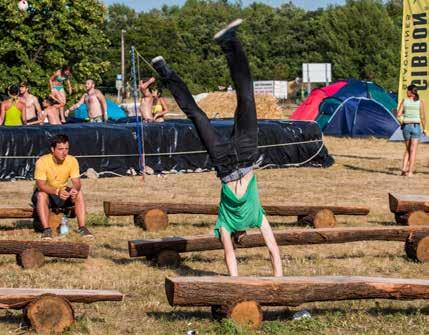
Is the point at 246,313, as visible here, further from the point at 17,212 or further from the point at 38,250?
the point at 17,212

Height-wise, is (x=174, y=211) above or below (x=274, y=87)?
above

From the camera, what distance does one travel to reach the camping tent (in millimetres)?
27375

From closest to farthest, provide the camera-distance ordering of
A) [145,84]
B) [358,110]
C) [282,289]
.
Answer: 1. [282,289]
2. [145,84]
3. [358,110]

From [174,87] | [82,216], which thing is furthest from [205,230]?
[174,87]

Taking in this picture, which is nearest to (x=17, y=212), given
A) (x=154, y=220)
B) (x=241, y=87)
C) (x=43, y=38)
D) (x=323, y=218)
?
(x=154, y=220)

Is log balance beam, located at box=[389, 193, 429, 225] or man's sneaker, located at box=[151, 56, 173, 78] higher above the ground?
man's sneaker, located at box=[151, 56, 173, 78]

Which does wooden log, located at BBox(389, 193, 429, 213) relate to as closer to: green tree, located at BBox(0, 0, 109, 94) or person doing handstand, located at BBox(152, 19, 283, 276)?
person doing handstand, located at BBox(152, 19, 283, 276)

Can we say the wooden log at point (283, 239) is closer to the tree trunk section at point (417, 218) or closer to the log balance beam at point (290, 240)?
the log balance beam at point (290, 240)

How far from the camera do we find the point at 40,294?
6.35 metres

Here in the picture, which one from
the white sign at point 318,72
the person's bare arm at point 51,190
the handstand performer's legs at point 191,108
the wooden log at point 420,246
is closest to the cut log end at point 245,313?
the handstand performer's legs at point 191,108

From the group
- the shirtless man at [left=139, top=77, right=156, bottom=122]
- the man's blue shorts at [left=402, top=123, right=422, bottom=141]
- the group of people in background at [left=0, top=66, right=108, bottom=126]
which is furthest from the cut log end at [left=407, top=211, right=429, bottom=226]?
the group of people in background at [left=0, top=66, right=108, bottom=126]

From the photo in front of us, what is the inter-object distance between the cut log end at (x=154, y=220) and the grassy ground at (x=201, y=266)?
0.12 meters

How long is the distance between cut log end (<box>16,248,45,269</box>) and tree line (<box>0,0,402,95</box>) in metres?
28.2

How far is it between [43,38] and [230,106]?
309 inches
